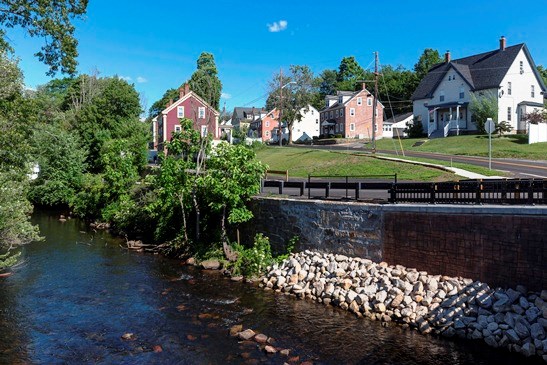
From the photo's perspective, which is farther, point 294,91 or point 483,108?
point 294,91

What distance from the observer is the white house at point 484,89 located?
5138cm

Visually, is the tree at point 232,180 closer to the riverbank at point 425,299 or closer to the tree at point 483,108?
the riverbank at point 425,299

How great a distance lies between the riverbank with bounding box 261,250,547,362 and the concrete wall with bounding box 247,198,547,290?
393mm

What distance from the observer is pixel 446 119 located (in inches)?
2226

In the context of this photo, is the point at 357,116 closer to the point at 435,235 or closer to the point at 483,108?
the point at 483,108

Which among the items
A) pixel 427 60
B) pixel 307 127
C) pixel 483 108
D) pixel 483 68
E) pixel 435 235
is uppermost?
pixel 427 60

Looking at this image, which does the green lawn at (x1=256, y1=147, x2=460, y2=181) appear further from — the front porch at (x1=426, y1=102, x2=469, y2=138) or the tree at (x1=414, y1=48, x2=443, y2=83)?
the tree at (x1=414, y1=48, x2=443, y2=83)

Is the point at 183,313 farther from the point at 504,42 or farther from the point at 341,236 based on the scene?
the point at 504,42

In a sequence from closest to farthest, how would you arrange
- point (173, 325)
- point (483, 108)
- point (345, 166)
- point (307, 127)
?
point (173, 325) < point (345, 166) < point (483, 108) < point (307, 127)

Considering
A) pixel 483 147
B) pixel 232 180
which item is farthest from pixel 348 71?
pixel 232 180

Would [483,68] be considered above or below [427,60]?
below

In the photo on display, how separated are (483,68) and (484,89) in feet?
12.7

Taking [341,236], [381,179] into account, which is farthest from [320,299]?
[381,179]

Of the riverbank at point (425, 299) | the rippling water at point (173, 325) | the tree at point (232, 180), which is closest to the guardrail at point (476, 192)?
the riverbank at point (425, 299)
